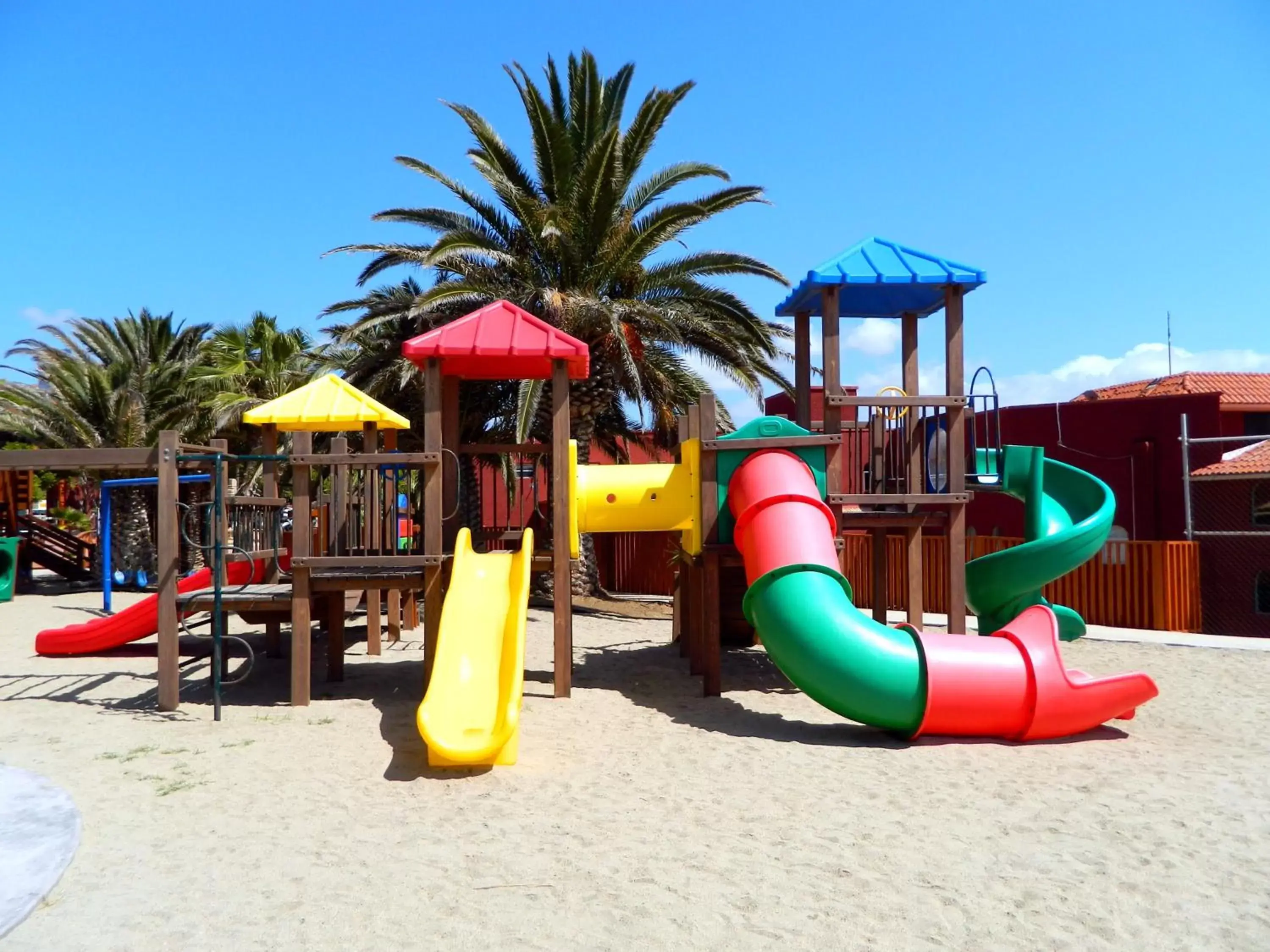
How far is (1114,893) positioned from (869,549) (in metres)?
14.4

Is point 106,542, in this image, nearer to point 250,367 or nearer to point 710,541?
point 250,367

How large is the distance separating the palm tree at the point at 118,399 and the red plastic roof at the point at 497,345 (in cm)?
1569

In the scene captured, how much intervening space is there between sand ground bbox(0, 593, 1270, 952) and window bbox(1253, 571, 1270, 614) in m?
13.4

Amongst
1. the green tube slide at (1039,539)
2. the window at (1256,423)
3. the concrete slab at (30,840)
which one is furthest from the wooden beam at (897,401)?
the window at (1256,423)

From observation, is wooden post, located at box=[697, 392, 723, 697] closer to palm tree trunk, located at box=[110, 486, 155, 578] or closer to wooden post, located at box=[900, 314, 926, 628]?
wooden post, located at box=[900, 314, 926, 628]

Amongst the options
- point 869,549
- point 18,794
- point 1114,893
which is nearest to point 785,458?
point 1114,893

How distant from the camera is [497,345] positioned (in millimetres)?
8805

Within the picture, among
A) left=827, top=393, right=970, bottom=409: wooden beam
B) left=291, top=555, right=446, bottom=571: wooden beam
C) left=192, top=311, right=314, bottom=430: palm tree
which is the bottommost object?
left=291, top=555, right=446, bottom=571: wooden beam

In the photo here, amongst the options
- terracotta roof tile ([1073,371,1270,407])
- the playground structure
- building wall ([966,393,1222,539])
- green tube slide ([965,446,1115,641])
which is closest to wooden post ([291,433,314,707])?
the playground structure

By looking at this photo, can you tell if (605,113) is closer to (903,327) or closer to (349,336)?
(349,336)

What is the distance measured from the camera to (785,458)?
359 inches

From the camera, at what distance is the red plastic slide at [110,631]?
38.5 ft

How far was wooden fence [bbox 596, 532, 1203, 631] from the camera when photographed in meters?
15.3

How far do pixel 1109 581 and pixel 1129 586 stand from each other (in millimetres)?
308
